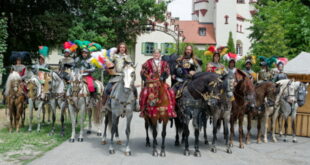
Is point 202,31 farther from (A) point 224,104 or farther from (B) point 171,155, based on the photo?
(B) point 171,155

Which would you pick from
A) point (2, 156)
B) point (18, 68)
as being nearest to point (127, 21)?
point (18, 68)

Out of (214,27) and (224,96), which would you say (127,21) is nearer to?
(224,96)

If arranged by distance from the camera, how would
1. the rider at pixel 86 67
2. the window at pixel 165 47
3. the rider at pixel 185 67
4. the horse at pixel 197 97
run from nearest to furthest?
the horse at pixel 197 97 → the rider at pixel 185 67 → the rider at pixel 86 67 → the window at pixel 165 47

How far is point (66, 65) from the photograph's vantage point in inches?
404

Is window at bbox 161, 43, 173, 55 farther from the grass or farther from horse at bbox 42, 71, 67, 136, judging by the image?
horse at bbox 42, 71, 67, 136

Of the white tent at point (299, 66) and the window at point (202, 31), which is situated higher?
the window at point (202, 31)

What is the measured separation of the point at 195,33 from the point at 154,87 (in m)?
45.4

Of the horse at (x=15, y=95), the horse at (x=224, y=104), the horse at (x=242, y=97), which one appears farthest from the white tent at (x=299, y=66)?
the horse at (x=15, y=95)

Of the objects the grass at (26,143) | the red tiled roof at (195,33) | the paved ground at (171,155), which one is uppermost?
the red tiled roof at (195,33)

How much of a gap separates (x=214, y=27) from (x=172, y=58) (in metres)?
45.0

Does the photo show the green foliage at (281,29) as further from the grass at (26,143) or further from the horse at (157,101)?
the grass at (26,143)

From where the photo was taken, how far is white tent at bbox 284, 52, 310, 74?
12.1 metres

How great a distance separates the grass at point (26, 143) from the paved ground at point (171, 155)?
0.36m

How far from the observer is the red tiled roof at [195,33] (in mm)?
50188
